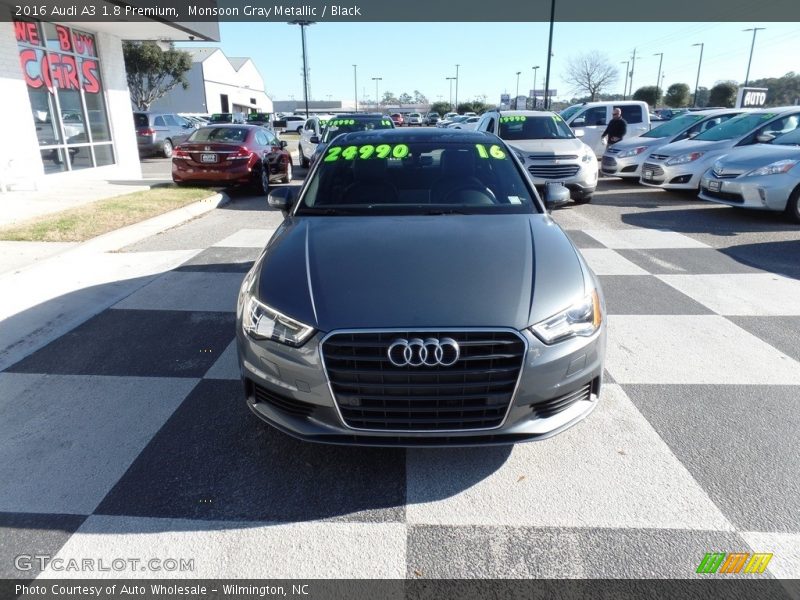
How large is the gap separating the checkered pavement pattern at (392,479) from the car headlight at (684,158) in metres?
7.46

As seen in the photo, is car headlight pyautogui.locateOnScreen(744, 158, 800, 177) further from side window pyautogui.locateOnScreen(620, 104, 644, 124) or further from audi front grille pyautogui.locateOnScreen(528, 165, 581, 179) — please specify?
side window pyautogui.locateOnScreen(620, 104, 644, 124)

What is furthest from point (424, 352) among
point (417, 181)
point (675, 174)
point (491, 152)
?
point (675, 174)

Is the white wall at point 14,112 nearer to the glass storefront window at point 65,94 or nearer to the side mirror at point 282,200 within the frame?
the glass storefront window at point 65,94

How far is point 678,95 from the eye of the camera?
6656 cm

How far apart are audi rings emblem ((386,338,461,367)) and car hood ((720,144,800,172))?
851 centimetres

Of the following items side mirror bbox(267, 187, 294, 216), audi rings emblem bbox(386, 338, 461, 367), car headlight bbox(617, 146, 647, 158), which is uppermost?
side mirror bbox(267, 187, 294, 216)

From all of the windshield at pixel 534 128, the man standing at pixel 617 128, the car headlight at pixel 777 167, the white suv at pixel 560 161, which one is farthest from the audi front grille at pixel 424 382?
the man standing at pixel 617 128

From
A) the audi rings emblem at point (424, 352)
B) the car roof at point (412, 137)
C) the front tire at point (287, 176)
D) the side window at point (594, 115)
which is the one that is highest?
the side window at point (594, 115)

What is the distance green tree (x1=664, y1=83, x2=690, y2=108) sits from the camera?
6606cm

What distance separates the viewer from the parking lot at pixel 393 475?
221cm

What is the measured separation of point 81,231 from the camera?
24.2 ft

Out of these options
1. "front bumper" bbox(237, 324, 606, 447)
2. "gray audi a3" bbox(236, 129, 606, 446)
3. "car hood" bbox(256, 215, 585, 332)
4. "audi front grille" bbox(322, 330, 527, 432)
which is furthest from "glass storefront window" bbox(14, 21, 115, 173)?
"audi front grille" bbox(322, 330, 527, 432)

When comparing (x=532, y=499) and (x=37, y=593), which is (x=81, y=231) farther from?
(x=532, y=499)

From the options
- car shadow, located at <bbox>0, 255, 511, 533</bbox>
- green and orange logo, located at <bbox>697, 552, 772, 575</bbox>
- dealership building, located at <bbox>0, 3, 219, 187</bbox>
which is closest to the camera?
green and orange logo, located at <bbox>697, 552, 772, 575</bbox>
